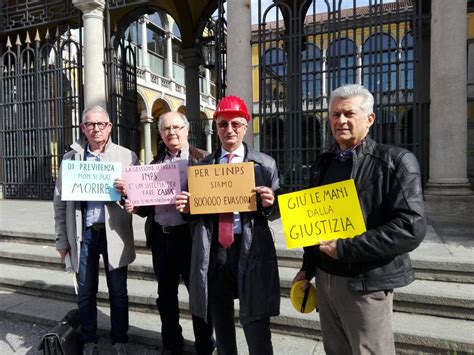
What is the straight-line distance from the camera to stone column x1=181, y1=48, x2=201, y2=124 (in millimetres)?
13133

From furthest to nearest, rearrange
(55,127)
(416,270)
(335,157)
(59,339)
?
1. (55,127)
2. (416,270)
3. (59,339)
4. (335,157)

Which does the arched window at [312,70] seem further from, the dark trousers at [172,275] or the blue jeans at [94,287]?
the blue jeans at [94,287]

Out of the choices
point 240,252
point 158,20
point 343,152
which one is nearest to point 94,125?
point 240,252

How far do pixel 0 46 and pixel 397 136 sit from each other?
998 cm

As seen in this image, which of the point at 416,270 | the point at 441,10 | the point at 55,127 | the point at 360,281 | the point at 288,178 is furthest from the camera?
the point at 55,127

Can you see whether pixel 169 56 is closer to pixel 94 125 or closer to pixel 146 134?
pixel 146 134

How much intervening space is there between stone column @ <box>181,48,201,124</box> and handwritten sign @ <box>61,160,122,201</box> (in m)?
10.4

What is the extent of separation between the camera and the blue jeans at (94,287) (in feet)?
9.70

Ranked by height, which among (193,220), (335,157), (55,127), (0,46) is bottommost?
(193,220)

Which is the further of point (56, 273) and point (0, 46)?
point (0, 46)

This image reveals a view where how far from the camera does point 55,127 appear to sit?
941 centimetres

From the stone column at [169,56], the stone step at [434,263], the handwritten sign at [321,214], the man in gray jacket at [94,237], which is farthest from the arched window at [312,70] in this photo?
the stone column at [169,56]

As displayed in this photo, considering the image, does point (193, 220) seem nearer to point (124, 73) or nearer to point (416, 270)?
point (416, 270)

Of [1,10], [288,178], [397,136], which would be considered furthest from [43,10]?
[397,136]
